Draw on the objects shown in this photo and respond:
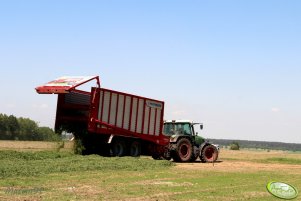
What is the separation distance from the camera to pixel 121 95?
78.6 ft

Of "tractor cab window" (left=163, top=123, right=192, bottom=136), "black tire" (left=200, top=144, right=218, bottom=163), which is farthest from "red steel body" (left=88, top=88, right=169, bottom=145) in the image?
"black tire" (left=200, top=144, right=218, bottom=163)

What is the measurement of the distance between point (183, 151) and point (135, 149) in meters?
3.00

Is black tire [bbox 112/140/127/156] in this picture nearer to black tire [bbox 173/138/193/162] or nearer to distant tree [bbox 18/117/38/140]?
black tire [bbox 173/138/193/162]

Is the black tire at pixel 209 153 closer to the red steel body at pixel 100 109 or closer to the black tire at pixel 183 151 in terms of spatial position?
the black tire at pixel 183 151

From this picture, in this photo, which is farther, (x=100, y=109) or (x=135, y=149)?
(x=135, y=149)

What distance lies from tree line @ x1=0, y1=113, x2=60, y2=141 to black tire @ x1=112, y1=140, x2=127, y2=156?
173 feet

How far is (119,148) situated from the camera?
2428cm

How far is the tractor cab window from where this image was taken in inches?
1054

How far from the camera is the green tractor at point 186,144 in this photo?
26.0 m

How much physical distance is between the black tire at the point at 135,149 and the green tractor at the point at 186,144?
5.84ft

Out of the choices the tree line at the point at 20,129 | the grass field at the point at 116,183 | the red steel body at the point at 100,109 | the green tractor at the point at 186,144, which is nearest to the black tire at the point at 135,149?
the red steel body at the point at 100,109

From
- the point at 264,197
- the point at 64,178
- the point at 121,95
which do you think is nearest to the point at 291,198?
the point at 264,197

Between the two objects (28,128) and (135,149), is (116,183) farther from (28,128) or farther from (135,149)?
(28,128)

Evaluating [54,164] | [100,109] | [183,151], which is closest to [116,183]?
[54,164]
